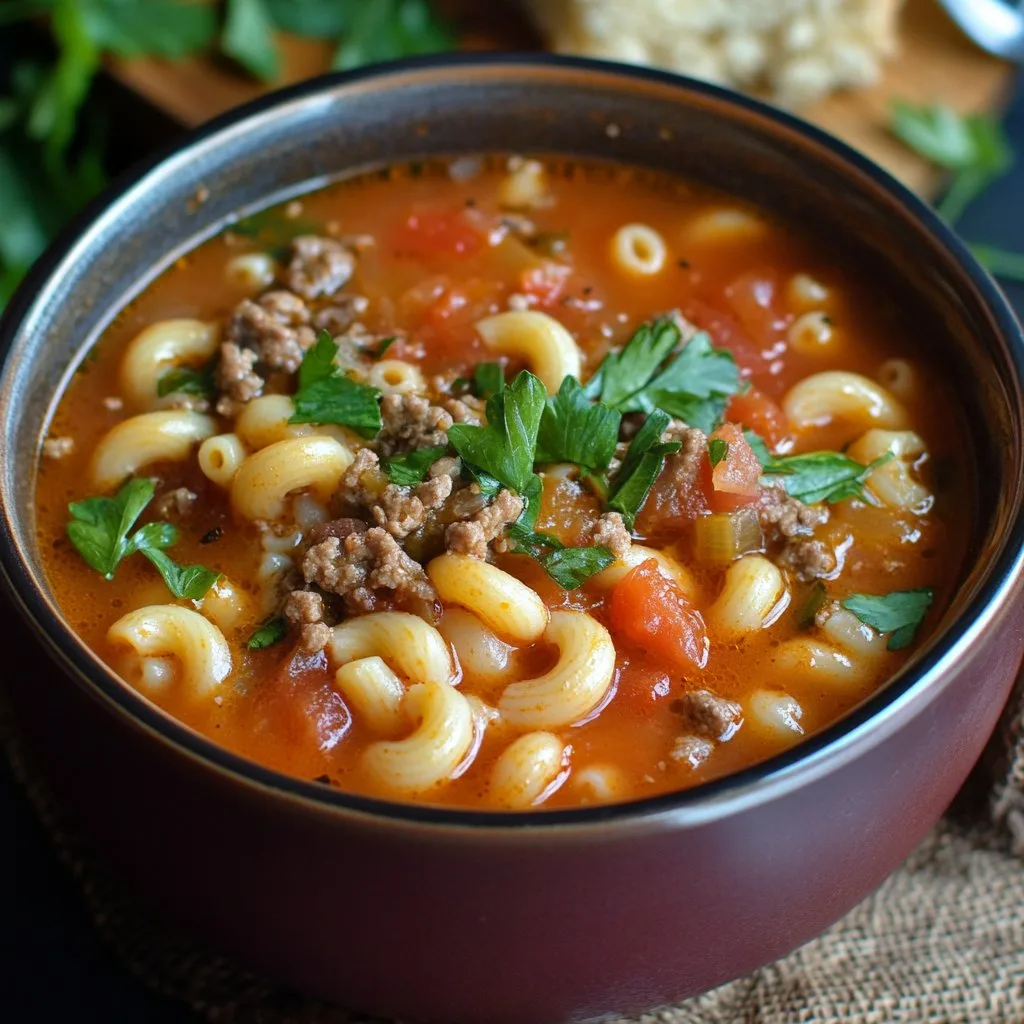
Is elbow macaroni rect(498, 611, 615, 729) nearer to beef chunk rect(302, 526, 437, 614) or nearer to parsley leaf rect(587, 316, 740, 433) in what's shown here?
beef chunk rect(302, 526, 437, 614)

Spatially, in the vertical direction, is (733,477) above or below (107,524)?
above

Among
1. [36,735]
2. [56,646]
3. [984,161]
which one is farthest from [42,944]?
[984,161]

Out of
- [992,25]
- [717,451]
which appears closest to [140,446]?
[717,451]

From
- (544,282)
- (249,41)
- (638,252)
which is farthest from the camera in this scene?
(249,41)

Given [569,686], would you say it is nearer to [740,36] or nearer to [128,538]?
[128,538]

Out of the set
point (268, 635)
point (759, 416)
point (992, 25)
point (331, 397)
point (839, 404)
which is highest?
point (992, 25)

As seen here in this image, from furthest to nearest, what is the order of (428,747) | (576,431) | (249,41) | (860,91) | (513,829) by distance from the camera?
(860,91), (249,41), (576,431), (428,747), (513,829)

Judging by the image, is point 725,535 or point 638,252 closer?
point 725,535
